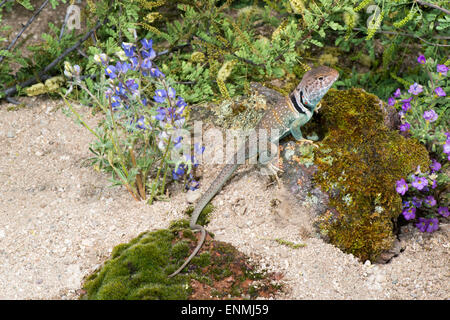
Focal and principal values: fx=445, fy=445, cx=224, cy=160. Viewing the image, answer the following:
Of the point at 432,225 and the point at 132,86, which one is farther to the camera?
the point at 432,225

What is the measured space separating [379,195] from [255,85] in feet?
5.55

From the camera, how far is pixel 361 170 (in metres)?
3.61

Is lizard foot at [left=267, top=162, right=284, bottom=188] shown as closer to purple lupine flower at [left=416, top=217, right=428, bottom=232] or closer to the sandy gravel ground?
the sandy gravel ground

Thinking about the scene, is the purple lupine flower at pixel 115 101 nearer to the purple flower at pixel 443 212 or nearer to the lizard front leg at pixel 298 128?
the lizard front leg at pixel 298 128

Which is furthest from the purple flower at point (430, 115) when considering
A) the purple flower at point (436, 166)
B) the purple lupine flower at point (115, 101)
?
the purple lupine flower at point (115, 101)

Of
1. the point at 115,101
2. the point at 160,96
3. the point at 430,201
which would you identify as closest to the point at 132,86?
the point at 115,101

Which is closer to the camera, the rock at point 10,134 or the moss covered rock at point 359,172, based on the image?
the moss covered rock at point 359,172

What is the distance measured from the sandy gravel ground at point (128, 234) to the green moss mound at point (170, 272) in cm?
17

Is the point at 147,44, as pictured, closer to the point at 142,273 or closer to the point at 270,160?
the point at 270,160

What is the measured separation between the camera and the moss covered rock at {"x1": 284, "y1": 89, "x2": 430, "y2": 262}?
136 inches

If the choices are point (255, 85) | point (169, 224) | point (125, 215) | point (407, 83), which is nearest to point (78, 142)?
point (125, 215)

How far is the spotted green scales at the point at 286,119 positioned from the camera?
3.62m

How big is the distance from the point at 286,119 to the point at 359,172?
0.75 metres

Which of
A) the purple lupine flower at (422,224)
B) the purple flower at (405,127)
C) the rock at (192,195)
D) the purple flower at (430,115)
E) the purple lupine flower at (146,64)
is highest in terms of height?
the purple lupine flower at (146,64)
